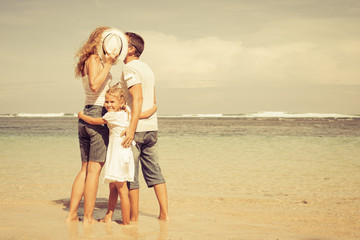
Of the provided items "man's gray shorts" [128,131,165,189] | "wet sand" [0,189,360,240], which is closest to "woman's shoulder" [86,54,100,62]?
"man's gray shorts" [128,131,165,189]

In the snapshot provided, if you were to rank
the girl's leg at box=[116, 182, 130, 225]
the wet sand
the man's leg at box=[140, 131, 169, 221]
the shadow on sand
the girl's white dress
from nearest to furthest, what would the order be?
the wet sand → the girl's white dress → the girl's leg at box=[116, 182, 130, 225] → the man's leg at box=[140, 131, 169, 221] → the shadow on sand

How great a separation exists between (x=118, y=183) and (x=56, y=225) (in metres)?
0.75

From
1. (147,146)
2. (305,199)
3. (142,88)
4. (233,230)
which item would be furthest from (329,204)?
(142,88)

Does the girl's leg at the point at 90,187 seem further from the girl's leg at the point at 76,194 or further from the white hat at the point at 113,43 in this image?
the white hat at the point at 113,43

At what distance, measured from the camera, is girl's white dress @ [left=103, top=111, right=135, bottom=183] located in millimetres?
3746

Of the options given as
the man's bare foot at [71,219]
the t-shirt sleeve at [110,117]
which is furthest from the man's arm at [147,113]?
the man's bare foot at [71,219]

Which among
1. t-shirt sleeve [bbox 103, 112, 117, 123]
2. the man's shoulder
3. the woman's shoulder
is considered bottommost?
t-shirt sleeve [bbox 103, 112, 117, 123]

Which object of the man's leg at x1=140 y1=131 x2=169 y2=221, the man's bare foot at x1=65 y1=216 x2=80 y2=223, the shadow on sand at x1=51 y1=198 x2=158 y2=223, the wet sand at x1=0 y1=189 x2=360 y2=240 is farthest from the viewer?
the shadow on sand at x1=51 y1=198 x2=158 y2=223

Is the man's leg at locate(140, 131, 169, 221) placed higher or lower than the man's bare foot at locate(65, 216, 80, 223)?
higher

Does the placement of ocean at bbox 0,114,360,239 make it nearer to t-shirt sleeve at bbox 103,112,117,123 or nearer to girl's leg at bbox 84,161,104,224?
girl's leg at bbox 84,161,104,224

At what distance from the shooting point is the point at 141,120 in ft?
13.0

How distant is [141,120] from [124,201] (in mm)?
851

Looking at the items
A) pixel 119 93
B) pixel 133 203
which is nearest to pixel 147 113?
pixel 119 93

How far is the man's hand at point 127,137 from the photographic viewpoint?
3732 millimetres
